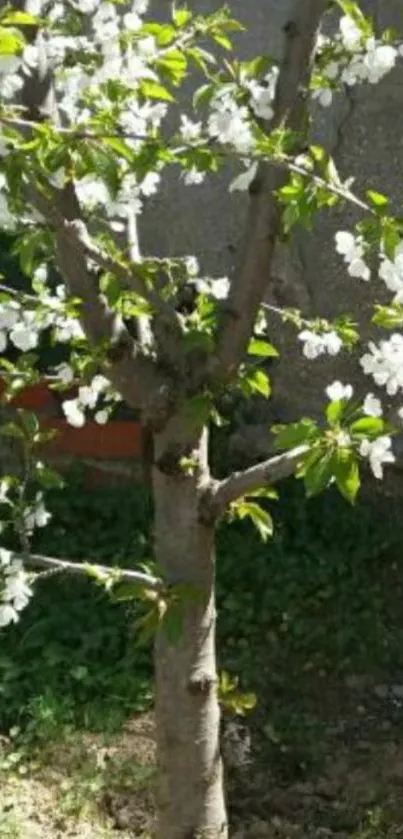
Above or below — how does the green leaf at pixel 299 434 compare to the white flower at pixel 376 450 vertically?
above

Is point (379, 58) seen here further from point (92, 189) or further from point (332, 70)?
point (92, 189)

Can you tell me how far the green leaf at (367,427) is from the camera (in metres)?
1.60

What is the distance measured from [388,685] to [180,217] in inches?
→ 58.6

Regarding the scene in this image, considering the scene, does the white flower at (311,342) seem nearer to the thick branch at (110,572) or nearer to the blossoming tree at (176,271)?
the blossoming tree at (176,271)

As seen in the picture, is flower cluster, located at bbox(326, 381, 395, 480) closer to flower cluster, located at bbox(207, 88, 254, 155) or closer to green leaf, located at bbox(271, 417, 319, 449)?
green leaf, located at bbox(271, 417, 319, 449)

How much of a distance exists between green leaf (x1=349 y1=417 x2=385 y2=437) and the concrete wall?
220 cm

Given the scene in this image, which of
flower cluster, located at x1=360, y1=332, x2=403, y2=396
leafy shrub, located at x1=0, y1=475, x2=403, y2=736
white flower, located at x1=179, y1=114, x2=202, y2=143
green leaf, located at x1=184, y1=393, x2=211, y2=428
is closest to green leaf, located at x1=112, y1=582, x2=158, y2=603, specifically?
green leaf, located at x1=184, y1=393, x2=211, y2=428

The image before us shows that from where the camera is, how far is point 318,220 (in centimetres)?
396

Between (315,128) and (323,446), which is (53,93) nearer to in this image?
(323,446)

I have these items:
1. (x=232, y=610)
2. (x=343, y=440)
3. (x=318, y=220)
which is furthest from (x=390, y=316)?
(x=318, y=220)

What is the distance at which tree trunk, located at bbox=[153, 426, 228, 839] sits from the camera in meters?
2.02

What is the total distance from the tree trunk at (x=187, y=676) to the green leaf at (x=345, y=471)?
0.42 meters

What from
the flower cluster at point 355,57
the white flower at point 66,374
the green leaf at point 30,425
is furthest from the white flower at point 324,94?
the green leaf at point 30,425

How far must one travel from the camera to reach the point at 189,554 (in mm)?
2018
